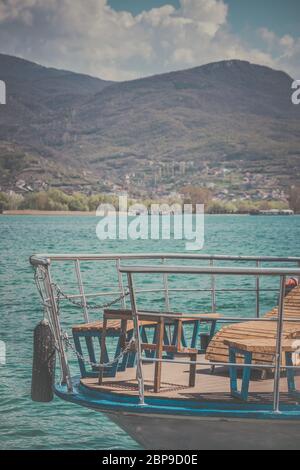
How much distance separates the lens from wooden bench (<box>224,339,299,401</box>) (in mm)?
6316

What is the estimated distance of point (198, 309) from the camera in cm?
3006

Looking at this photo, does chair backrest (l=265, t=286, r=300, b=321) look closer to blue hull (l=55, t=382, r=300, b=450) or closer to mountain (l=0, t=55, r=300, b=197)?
blue hull (l=55, t=382, r=300, b=450)

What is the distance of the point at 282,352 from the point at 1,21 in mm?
187010

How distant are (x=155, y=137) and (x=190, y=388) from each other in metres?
176

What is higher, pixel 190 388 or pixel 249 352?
pixel 249 352

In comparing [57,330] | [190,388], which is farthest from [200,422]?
[57,330]

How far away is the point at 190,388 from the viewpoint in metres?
6.80

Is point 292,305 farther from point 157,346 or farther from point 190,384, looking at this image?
point 157,346

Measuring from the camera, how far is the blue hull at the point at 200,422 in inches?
246

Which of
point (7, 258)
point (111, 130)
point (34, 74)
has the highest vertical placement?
point (34, 74)

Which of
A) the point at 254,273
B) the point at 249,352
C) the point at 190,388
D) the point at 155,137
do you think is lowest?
the point at 190,388

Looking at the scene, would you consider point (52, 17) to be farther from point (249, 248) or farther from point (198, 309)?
point (198, 309)

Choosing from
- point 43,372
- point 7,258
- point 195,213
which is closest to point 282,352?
point 43,372
